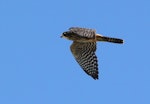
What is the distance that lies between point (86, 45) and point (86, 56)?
0.33m

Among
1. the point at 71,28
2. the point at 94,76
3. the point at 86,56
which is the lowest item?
the point at 94,76

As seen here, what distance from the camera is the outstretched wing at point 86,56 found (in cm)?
962

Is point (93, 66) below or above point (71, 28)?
below

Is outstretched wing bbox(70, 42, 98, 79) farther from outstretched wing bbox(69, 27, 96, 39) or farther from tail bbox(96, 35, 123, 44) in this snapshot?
outstretched wing bbox(69, 27, 96, 39)

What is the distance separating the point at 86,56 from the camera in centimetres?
994

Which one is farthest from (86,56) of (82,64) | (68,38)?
(68,38)

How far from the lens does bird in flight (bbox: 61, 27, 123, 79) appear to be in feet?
A: 29.4

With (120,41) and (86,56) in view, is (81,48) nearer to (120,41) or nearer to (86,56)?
(86,56)

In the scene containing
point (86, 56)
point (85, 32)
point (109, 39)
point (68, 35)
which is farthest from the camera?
point (86, 56)

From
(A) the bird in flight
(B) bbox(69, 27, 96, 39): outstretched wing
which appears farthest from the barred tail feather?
(B) bbox(69, 27, 96, 39): outstretched wing

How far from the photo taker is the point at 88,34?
28.9 ft

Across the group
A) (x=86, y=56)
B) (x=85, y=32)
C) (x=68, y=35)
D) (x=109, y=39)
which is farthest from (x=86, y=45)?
(x=85, y=32)

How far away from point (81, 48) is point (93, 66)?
0.71 metres

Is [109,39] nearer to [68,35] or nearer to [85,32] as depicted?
[85,32]
